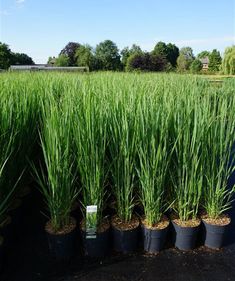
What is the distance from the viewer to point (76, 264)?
5.81 feet

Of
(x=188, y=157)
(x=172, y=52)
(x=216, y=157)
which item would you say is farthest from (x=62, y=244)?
(x=172, y=52)

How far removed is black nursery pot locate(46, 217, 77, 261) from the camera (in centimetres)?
179

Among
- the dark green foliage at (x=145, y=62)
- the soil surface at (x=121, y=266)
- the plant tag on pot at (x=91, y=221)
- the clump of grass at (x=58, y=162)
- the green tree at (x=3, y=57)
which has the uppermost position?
the green tree at (x=3, y=57)

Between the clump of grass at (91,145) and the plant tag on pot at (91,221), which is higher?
the clump of grass at (91,145)

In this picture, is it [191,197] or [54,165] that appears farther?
[191,197]

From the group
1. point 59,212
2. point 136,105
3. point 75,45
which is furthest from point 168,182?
point 75,45

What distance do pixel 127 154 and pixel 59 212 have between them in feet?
1.77

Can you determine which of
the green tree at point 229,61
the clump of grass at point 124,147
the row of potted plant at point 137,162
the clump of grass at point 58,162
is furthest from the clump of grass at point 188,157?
the green tree at point 229,61

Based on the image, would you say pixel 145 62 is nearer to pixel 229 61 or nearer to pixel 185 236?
pixel 229 61

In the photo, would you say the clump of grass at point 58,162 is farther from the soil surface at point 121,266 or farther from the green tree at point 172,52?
the green tree at point 172,52

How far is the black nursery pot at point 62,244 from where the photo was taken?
5.87 ft

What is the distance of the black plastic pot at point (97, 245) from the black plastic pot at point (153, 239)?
244 millimetres

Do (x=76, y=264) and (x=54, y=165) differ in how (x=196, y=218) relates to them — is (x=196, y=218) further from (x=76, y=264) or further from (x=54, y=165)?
(x=54, y=165)

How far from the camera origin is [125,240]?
1.85 meters
